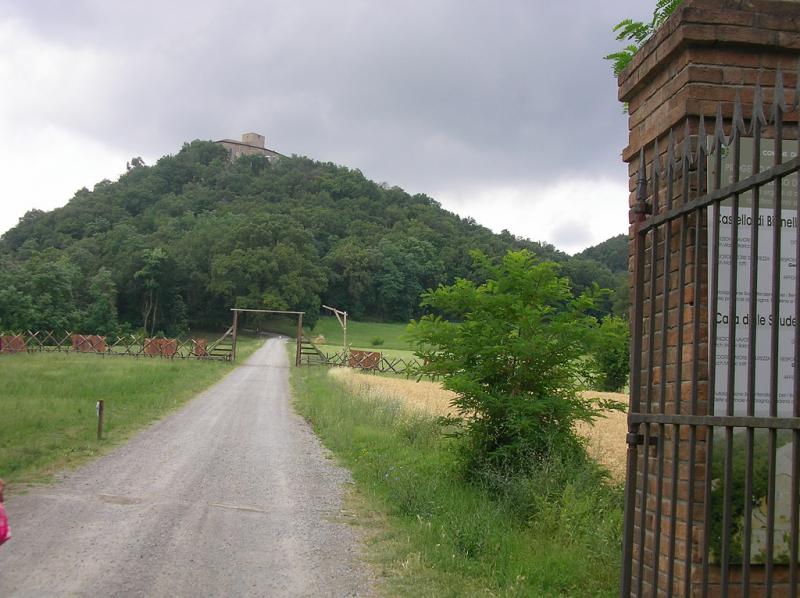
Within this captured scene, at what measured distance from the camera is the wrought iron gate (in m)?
3.16

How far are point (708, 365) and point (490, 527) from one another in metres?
3.72

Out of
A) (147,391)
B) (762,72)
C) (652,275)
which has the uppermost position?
(762,72)

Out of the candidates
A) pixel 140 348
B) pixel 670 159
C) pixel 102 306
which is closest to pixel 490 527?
pixel 670 159

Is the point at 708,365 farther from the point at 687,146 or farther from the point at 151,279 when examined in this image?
the point at 151,279

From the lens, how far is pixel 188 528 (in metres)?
6.98

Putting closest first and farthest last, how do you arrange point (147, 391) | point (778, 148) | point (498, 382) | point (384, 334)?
point (778, 148), point (498, 382), point (147, 391), point (384, 334)

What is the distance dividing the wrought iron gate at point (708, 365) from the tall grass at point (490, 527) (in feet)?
5.65

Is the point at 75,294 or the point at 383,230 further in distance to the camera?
→ the point at 383,230

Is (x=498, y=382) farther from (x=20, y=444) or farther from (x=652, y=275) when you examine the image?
(x=20, y=444)

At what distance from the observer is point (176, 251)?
8550cm

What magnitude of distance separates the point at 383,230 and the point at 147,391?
6744cm

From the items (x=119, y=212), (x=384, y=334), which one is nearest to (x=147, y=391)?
(x=384, y=334)

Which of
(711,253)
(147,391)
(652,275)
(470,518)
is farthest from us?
(147,391)

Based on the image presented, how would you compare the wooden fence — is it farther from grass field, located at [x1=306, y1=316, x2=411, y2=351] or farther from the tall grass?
the tall grass
